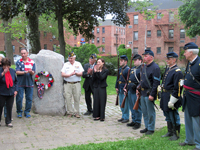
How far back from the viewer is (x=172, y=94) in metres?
5.05

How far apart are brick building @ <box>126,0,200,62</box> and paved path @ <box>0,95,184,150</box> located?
37949 mm

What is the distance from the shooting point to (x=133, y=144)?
4.82m

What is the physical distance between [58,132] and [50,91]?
2239 mm

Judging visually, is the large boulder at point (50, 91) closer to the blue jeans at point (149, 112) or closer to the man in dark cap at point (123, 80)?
the man in dark cap at point (123, 80)

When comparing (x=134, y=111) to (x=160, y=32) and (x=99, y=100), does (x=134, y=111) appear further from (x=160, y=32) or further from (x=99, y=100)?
(x=160, y=32)

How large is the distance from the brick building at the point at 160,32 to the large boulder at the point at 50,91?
122 ft

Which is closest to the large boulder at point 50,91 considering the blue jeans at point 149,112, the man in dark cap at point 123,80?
the man in dark cap at point 123,80

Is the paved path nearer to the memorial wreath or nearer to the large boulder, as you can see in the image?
the large boulder

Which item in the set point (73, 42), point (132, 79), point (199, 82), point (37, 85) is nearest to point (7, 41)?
point (37, 85)

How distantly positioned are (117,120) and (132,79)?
163 cm

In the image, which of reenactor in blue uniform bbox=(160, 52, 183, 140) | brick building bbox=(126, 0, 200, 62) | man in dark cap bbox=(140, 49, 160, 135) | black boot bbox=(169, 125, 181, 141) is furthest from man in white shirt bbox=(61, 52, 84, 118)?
brick building bbox=(126, 0, 200, 62)

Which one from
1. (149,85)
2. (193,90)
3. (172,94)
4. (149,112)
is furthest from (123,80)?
(193,90)

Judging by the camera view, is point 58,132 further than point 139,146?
Yes

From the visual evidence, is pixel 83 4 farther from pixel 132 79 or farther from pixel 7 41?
pixel 7 41
